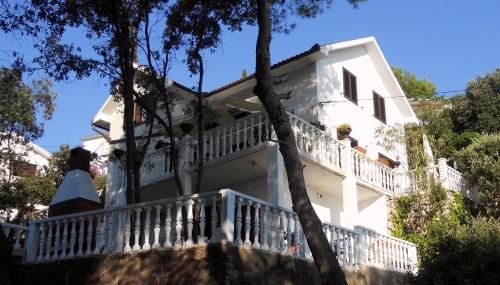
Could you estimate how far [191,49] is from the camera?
15.1 m

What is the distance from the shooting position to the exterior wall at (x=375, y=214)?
1938 cm

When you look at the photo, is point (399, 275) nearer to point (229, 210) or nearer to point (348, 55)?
point (229, 210)

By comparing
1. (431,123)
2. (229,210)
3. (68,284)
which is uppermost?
(431,123)

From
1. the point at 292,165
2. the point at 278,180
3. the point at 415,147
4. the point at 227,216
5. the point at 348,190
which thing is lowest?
the point at 227,216

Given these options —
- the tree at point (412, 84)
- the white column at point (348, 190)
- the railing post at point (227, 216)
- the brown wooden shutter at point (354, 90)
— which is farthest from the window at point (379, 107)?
the tree at point (412, 84)

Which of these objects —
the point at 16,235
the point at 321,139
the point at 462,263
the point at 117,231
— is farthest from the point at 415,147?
the point at 16,235

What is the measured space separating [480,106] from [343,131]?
38.0ft

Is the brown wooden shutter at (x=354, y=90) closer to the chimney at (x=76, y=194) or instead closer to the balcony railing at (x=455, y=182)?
the balcony railing at (x=455, y=182)

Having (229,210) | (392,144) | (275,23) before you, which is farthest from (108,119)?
(229,210)

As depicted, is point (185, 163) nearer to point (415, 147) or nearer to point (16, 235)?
point (16, 235)

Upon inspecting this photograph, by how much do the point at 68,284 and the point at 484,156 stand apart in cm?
1441

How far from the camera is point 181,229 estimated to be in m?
11.1

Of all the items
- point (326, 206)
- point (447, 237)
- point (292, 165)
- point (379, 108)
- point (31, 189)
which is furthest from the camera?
point (31, 189)

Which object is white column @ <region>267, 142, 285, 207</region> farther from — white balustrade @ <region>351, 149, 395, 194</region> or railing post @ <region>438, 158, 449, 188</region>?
railing post @ <region>438, 158, 449, 188</region>
